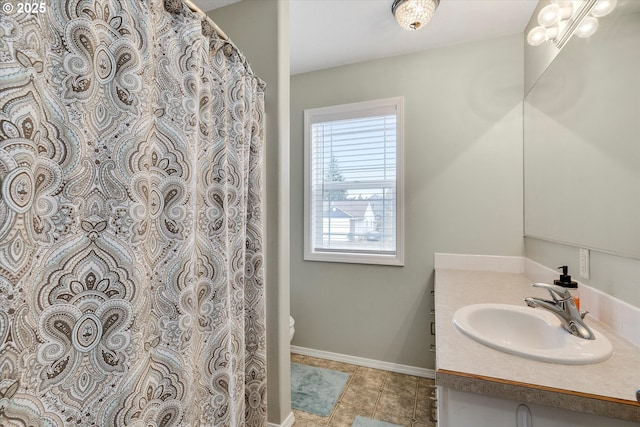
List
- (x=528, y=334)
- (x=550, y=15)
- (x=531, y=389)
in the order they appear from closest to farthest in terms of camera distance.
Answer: (x=531, y=389), (x=528, y=334), (x=550, y=15)

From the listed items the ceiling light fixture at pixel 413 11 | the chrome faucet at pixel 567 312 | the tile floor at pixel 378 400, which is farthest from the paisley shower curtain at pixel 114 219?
the chrome faucet at pixel 567 312

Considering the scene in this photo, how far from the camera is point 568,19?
1341 millimetres

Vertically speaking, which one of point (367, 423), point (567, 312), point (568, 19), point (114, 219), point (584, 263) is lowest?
point (367, 423)

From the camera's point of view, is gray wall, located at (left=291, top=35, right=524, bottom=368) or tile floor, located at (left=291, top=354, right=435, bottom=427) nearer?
tile floor, located at (left=291, top=354, right=435, bottom=427)

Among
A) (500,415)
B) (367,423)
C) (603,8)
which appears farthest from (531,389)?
(603,8)

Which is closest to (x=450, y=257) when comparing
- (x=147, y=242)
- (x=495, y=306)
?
(x=495, y=306)

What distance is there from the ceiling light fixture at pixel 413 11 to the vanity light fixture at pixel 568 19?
22.1 inches

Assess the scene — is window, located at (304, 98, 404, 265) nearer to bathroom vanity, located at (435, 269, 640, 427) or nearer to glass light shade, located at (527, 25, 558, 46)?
glass light shade, located at (527, 25, 558, 46)

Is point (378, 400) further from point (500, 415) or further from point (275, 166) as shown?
point (275, 166)

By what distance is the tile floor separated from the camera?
5.57ft

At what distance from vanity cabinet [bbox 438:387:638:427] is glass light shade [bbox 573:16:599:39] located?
4.59 feet

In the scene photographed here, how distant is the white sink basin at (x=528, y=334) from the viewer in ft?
2.66

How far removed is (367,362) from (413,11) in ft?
8.12

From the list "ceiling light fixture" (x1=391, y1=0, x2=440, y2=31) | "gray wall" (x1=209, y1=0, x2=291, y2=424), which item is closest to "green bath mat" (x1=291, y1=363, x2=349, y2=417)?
"gray wall" (x1=209, y1=0, x2=291, y2=424)
